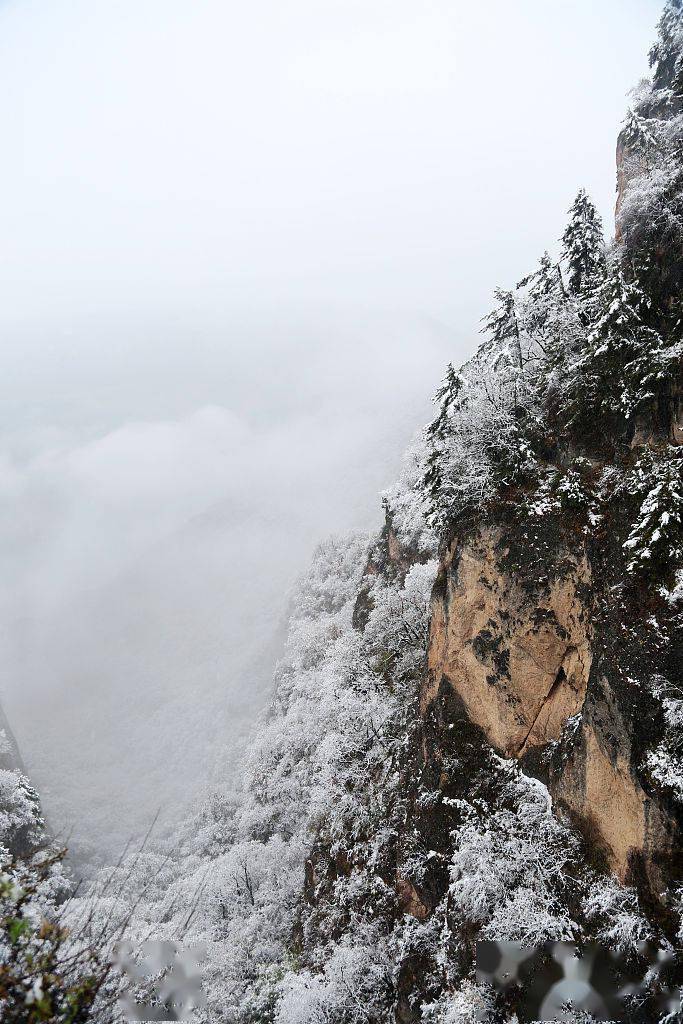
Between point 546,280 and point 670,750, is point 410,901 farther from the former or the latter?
point 546,280

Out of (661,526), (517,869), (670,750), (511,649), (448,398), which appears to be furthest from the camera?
(448,398)

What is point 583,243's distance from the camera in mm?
18844

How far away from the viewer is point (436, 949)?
12.2 metres

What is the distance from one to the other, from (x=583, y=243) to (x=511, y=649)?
1658 centimetres

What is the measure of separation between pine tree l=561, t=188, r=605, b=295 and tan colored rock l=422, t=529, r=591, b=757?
493 inches

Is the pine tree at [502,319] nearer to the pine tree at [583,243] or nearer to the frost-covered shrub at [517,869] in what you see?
the pine tree at [583,243]

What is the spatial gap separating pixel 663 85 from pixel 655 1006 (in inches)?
1135

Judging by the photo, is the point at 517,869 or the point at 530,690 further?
the point at 530,690

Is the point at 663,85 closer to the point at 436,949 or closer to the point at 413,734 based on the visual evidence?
the point at 413,734

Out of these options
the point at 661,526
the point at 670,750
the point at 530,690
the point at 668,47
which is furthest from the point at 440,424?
the point at 668,47

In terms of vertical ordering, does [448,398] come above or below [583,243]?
below

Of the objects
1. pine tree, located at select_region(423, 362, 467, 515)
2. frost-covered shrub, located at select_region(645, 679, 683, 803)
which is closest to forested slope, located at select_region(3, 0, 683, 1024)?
frost-covered shrub, located at select_region(645, 679, 683, 803)

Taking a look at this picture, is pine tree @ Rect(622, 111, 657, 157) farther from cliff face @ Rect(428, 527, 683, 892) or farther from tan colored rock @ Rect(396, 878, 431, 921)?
tan colored rock @ Rect(396, 878, 431, 921)

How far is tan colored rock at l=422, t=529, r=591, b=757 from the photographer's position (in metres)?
11.5
